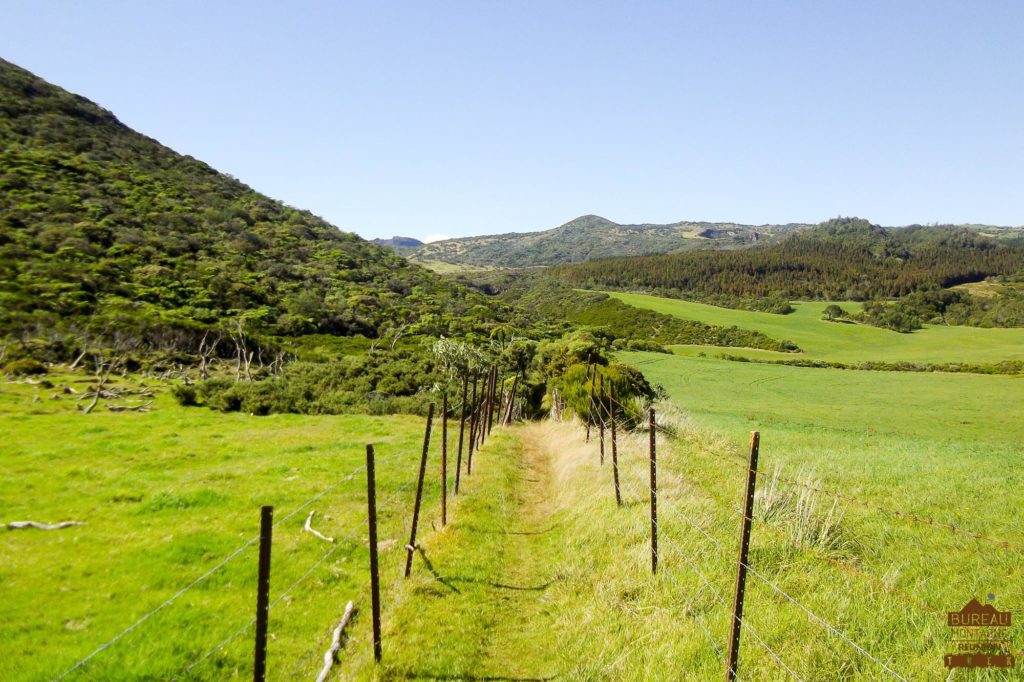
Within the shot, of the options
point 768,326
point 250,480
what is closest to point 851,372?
point 768,326

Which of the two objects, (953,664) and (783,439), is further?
(783,439)

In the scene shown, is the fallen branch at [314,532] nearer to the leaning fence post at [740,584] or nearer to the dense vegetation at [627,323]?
the leaning fence post at [740,584]

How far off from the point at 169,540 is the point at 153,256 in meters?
57.1

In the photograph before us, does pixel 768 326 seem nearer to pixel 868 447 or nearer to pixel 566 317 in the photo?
pixel 566 317

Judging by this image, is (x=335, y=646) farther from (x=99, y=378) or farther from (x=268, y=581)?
(x=99, y=378)

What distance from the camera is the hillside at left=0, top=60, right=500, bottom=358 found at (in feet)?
129

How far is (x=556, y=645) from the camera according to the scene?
6.87m

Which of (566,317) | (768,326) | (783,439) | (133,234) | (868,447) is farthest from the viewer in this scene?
(566,317)

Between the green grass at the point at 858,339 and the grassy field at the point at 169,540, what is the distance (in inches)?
3052

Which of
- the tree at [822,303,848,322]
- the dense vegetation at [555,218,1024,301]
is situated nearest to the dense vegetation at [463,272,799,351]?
the dense vegetation at [555,218,1024,301]

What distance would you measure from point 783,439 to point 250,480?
71.9 ft

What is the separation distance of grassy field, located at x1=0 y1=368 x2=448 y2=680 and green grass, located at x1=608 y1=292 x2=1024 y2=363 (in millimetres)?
77532

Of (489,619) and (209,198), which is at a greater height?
(209,198)

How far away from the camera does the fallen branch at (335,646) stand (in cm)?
601
